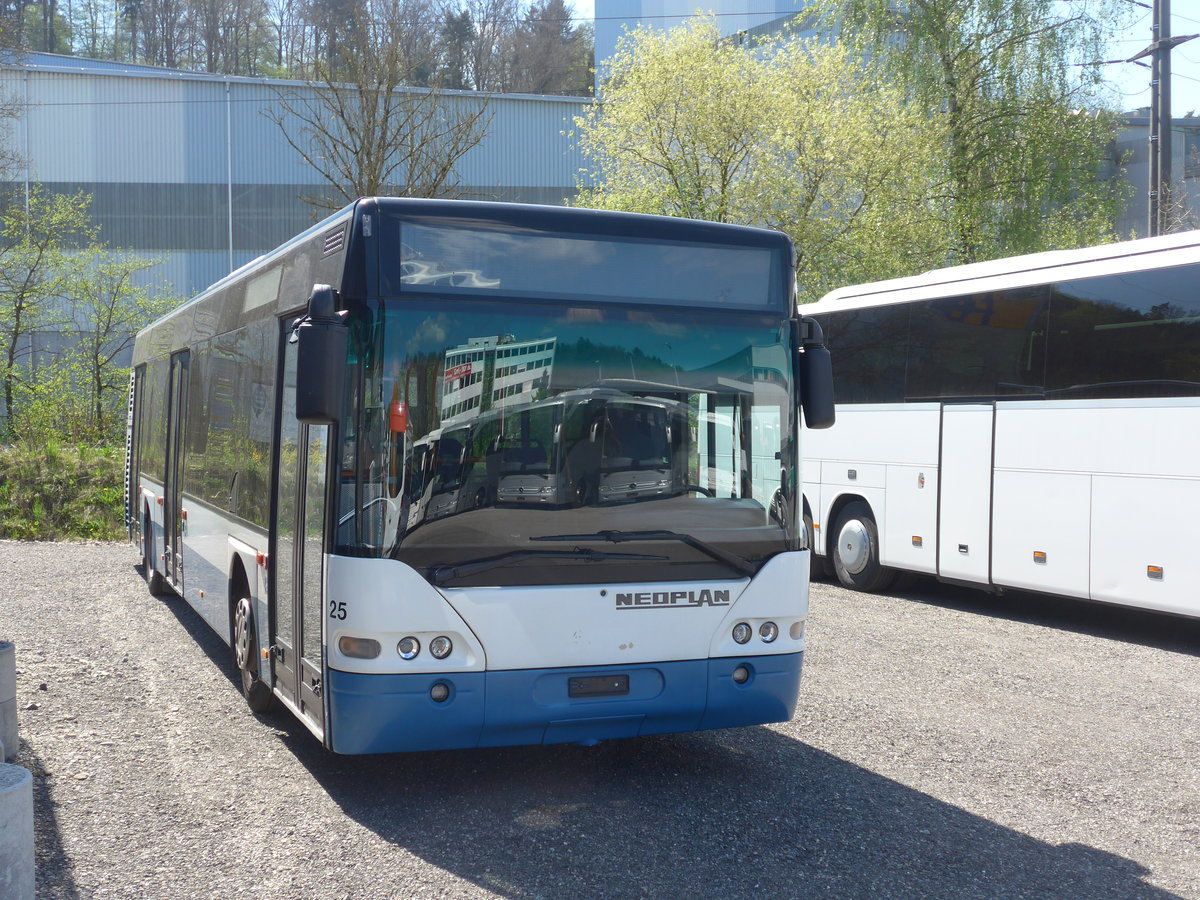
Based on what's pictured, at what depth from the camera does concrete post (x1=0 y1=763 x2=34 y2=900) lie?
3857mm

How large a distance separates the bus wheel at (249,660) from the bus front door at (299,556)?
0.62 m

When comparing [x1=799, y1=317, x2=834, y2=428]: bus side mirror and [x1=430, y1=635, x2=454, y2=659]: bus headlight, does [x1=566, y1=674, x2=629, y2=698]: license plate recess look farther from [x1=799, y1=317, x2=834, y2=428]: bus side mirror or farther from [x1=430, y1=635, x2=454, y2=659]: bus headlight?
[x1=799, y1=317, x2=834, y2=428]: bus side mirror

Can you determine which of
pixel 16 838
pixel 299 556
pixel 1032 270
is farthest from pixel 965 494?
pixel 16 838

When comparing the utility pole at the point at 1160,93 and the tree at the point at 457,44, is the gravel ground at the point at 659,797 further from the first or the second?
the tree at the point at 457,44

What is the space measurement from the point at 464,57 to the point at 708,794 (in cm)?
5271

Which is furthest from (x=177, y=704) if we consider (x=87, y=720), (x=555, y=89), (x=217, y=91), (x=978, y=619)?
(x=555, y=89)

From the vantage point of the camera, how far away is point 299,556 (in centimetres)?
624

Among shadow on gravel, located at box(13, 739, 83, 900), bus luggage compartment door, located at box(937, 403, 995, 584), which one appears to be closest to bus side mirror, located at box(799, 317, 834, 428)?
shadow on gravel, located at box(13, 739, 83, 900)

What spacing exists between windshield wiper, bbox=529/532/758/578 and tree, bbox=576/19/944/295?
1929cm

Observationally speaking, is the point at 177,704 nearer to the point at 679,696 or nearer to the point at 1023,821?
the point at 679,696

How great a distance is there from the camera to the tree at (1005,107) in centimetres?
2689

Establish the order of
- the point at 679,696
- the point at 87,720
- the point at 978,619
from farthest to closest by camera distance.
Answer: the point at 978,619
the point at 87,720
the point at 679,696

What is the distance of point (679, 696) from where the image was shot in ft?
19.8

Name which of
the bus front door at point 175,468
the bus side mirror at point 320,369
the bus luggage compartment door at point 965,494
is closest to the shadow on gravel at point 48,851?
the bus side mirror at point 320,369
